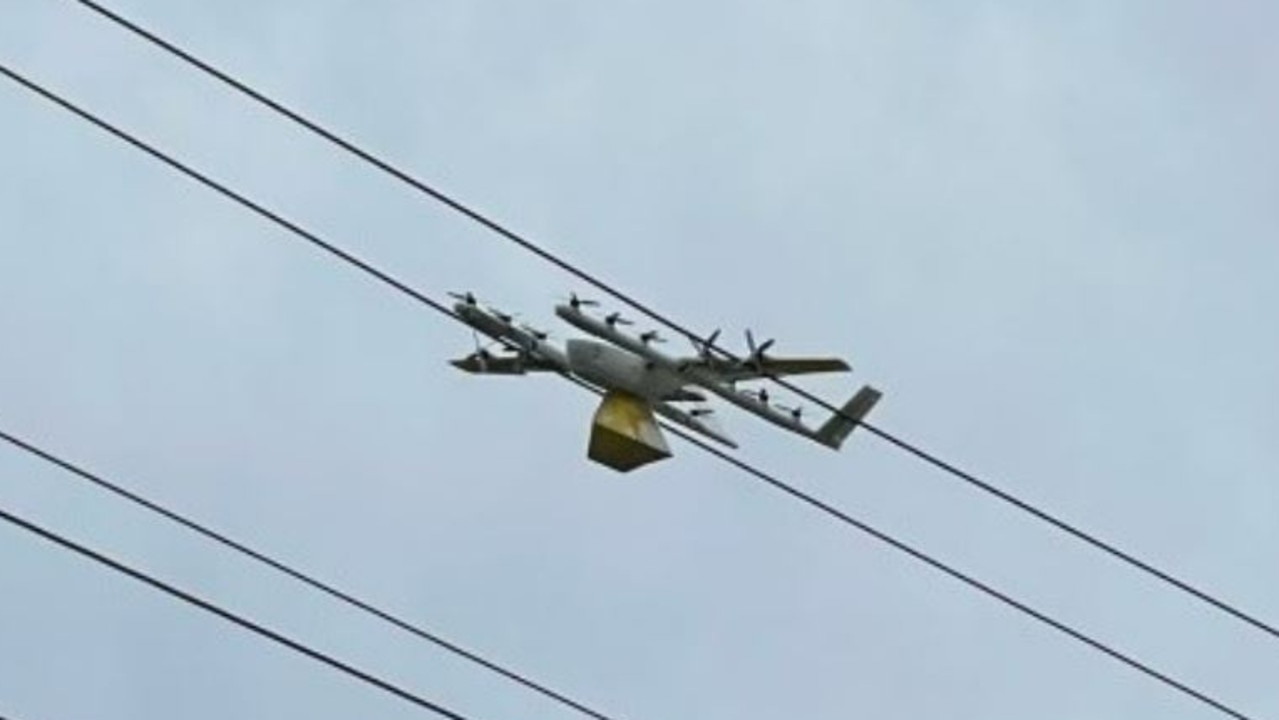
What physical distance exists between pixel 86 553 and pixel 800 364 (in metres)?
14.2

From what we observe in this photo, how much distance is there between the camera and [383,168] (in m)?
17.7

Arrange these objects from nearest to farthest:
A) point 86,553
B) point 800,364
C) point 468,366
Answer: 1. point 86,553
2. point 800,364
3. point 468,366

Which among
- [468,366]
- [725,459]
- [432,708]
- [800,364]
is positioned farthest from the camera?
[468,366]

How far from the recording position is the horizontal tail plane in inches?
1261

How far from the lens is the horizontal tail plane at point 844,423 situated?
3203 cm

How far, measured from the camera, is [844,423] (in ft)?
104

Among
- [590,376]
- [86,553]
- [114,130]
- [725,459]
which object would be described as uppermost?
[590,376]

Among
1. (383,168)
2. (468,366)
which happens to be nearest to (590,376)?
(468,366)

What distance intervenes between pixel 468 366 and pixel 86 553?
16.9 meters

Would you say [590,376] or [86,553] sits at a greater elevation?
[590,376]

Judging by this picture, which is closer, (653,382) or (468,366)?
(653,382)

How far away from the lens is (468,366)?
33469 millimetres

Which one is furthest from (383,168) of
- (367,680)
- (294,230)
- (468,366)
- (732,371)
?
(468,366)

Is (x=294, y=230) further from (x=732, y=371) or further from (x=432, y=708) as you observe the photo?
(x=732, y=371)
